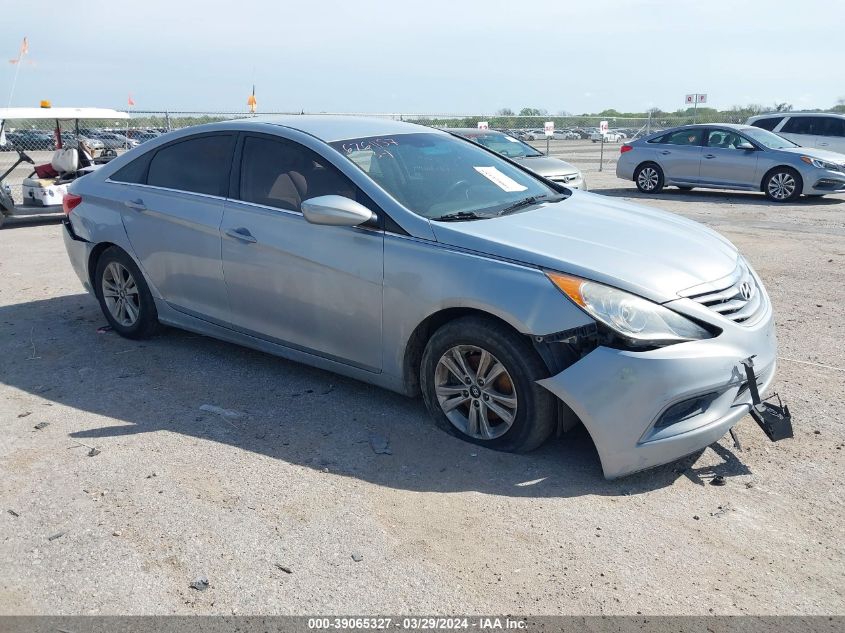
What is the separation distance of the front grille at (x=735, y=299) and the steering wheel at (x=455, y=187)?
1.60 metres

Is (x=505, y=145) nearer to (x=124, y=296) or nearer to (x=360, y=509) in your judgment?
(x=124, y=296)

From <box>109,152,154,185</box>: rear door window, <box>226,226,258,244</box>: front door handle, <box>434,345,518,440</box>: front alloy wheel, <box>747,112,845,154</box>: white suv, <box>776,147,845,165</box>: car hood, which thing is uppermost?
<box>747,112,845,154</box>: white suv

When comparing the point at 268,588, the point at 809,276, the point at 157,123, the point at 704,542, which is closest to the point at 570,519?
the point at 704,542

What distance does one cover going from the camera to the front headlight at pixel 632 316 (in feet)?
12.1

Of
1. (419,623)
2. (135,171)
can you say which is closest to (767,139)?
(135,171)

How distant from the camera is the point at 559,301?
12.6 ft

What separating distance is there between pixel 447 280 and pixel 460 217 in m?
0.52

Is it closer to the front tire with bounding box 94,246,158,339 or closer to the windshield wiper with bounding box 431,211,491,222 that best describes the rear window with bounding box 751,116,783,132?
the windshield wiper with bounding box 431,211,491,222

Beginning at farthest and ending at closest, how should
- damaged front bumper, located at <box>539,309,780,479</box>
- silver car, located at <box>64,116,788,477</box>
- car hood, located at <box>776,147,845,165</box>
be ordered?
1. car hood, located at <box>776,147,845,165</box>
2. silver car, located at <box>64,116,788,477</box>
3. damaged front bumper, located at <box>539,309,780,479</box>

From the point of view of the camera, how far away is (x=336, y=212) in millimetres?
4441

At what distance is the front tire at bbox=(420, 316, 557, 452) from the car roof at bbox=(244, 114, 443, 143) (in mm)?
1628

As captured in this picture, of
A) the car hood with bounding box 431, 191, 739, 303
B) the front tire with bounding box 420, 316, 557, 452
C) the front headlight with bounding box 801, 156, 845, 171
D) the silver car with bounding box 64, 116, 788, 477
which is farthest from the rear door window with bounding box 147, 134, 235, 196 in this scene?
the front headlight with bounding box 801, 156, 845, 171

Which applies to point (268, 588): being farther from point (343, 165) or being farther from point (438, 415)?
point (343, 165)

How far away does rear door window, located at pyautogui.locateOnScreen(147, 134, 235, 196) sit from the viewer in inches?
214
